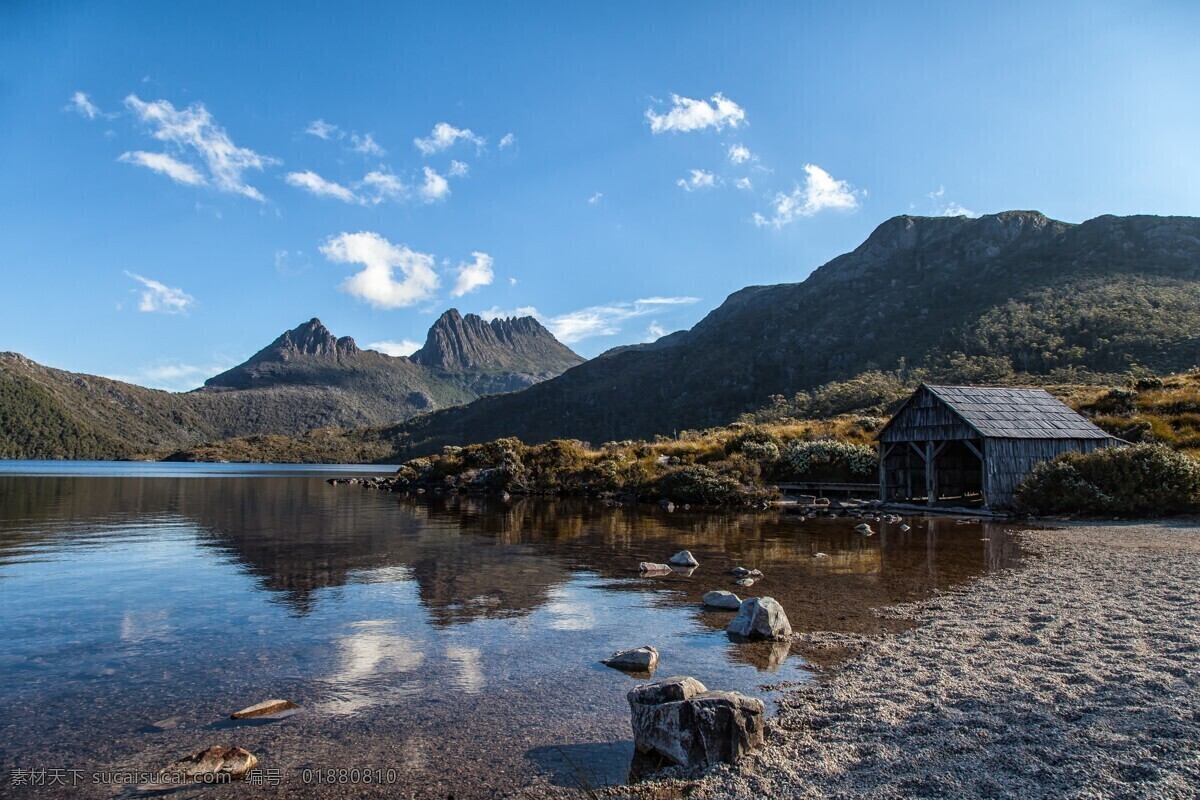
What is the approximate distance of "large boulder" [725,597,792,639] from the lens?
11.0 meters

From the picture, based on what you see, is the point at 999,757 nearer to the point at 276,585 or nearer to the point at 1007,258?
the point at 276,585

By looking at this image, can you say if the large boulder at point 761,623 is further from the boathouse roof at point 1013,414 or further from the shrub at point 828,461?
the shrub at point 828,461

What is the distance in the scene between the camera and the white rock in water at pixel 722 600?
13.4 m

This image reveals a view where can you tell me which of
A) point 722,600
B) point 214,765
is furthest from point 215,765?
point 722,600

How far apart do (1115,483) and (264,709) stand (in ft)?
106

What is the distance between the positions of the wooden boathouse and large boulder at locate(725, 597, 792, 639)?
2394cm

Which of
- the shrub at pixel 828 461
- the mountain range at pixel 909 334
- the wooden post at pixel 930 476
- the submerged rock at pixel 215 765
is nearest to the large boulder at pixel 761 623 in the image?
the submerged rock at pixel 215 765

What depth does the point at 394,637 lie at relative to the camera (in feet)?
37.8

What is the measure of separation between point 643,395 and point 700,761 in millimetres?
126360

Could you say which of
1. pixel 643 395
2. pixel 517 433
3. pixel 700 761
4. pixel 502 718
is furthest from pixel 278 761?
pixel 517 433

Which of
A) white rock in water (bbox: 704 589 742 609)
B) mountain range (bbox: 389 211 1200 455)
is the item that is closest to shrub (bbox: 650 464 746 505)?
white rock in water (bbox: 704 589 742 609)

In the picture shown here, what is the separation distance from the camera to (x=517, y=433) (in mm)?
152250

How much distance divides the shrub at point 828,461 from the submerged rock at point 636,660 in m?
35.6

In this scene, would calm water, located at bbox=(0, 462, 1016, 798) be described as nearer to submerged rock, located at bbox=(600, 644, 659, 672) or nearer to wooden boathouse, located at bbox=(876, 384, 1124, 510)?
submerged rock, located at bbox=(600, 644, 659, 672)
